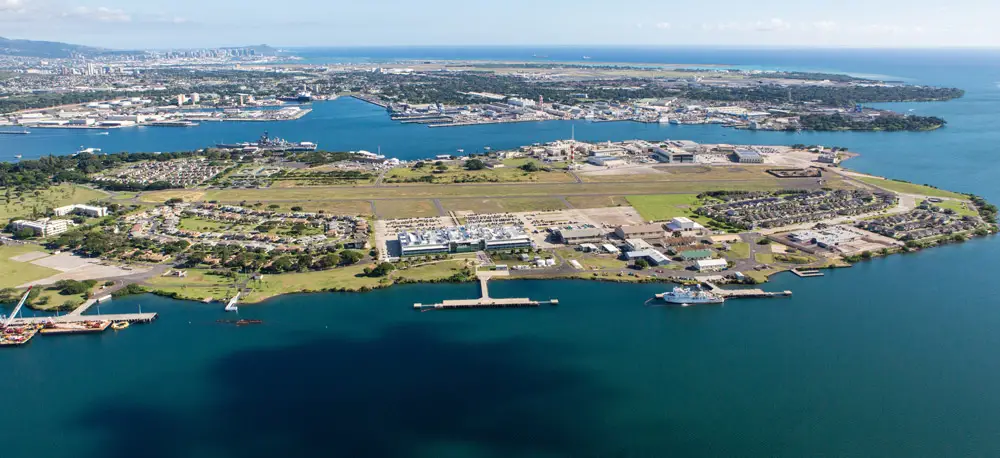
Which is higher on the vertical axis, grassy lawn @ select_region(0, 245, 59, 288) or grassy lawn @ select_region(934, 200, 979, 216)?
grassy lawn @ select_region(934, 200, 979, 216)

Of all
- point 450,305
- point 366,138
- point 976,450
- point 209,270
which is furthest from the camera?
point 366,138

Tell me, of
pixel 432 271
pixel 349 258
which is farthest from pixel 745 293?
pixel 349 258

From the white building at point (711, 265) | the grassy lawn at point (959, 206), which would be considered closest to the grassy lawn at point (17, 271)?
the white building at point (711, 265)

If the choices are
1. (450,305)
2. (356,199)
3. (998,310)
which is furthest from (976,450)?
(356,199)

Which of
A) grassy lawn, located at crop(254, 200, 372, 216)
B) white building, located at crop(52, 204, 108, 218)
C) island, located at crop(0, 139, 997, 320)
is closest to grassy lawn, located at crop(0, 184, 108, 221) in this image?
island, located at crop(0, 139, 997, 320)

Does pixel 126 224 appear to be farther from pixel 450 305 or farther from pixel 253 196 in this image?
pixel 450 305

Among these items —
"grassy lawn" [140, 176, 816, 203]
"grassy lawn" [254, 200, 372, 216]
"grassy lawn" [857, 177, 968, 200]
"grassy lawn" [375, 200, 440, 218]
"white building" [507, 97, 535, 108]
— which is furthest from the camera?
"white building" [507, 97, 535, 108]

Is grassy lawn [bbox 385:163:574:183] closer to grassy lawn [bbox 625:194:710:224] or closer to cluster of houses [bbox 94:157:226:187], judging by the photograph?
grassy lawn [bbox 625:194:710:224]
